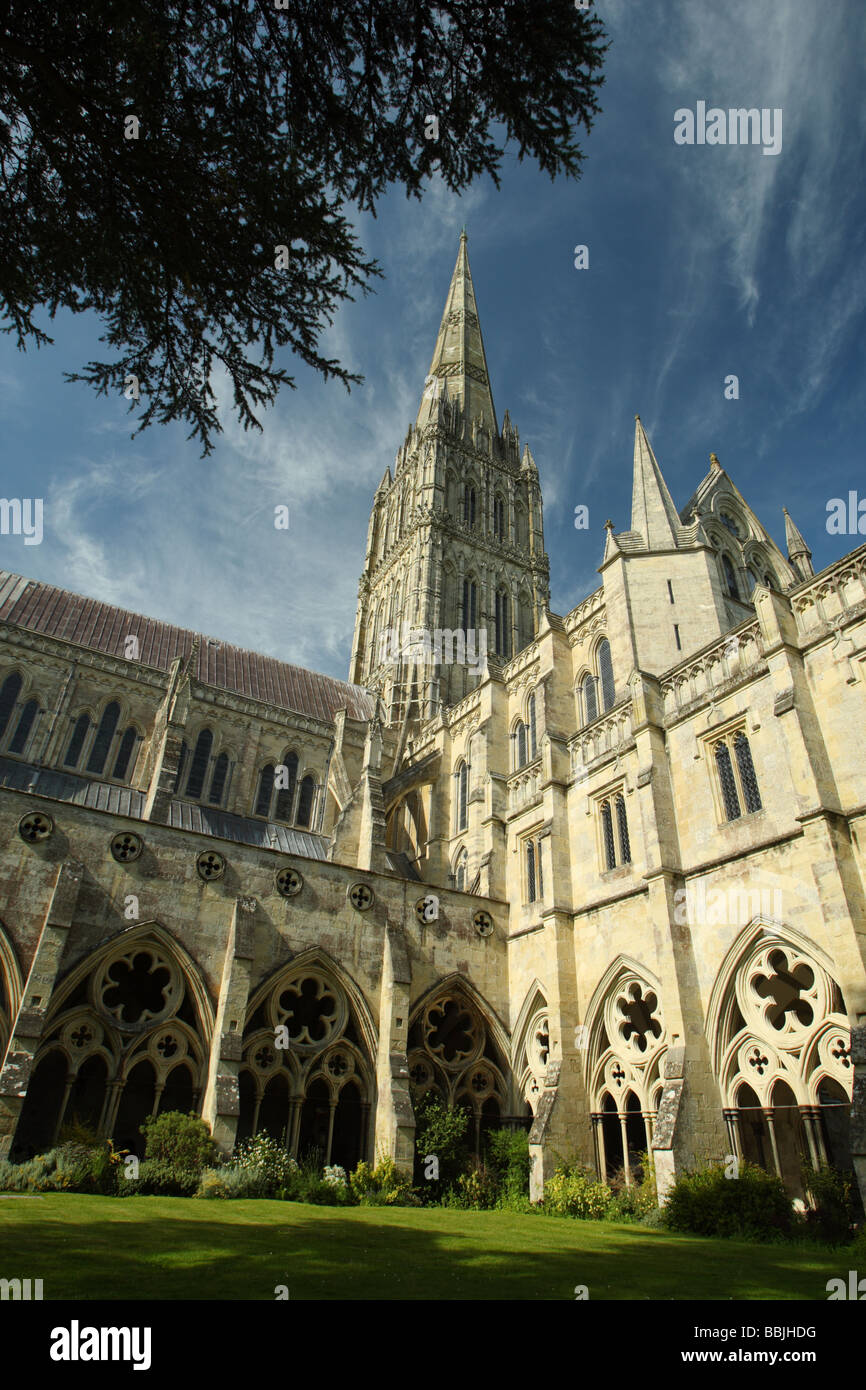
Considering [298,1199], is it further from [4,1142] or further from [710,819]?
[710,819]

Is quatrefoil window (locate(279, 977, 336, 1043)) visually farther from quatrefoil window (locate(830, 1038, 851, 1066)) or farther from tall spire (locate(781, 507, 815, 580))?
tall spire (locate(781, 507, 815, 580))

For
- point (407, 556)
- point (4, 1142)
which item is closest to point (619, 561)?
point (4, 1142)

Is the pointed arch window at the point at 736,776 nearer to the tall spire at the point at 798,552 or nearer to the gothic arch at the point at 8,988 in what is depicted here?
the tall spire at the point at 798,552

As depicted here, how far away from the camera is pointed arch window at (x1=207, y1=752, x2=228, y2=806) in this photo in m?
29.3

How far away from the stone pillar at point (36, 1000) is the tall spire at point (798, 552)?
2061 cm

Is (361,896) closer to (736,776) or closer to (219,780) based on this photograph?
(736,776)

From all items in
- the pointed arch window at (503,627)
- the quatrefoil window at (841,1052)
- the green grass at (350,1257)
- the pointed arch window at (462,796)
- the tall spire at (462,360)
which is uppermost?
the tall spire at (462,360)

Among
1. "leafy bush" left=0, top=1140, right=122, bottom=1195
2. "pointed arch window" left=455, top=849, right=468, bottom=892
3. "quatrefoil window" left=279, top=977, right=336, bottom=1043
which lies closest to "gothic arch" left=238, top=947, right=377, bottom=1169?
"quatrefoil window" left=279, top=977, right=336, bottom=1043

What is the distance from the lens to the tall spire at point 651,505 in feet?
73.1

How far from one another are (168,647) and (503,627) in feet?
69.9

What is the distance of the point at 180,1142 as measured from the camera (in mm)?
12992

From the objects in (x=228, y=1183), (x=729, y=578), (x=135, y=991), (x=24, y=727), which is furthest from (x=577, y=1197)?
(x=24, y=727)

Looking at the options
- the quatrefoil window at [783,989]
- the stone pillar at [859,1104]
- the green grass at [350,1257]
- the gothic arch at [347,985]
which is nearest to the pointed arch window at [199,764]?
the gothic arch at [347,985]

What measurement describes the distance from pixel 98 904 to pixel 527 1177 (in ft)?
35.0
